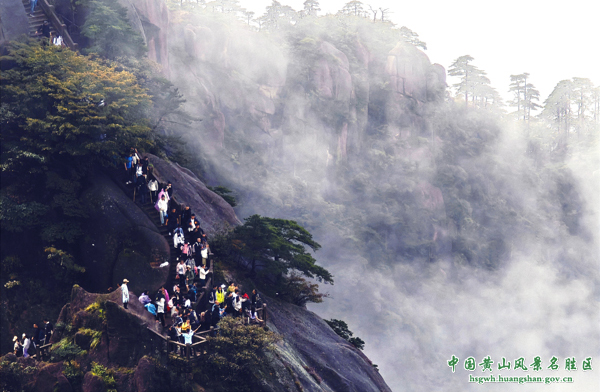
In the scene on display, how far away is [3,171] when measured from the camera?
26750 millimetres

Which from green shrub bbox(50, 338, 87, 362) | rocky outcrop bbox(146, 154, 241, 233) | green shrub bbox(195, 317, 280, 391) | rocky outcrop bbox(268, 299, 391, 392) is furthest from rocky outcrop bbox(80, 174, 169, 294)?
rocky outcrop bbox(268, 299, 391, 392)

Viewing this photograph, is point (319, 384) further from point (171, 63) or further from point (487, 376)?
point (487, 376)

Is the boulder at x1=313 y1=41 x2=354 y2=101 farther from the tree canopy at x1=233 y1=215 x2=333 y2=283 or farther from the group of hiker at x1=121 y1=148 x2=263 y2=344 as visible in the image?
the group of hiker at x1=121 y1=148 x2=263 y2=344

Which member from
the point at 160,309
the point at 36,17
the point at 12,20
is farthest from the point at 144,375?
the point at 36,17

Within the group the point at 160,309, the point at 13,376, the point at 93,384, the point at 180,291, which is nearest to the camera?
the point at 93,384

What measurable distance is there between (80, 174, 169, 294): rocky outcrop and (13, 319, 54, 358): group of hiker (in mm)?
3356

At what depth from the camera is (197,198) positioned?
33.4m

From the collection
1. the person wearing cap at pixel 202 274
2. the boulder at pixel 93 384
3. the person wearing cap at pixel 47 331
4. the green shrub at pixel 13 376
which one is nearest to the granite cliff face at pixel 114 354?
the boulder at pixel 93 384

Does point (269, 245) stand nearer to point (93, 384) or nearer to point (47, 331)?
point (47, 331)

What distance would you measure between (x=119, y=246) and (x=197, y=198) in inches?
313

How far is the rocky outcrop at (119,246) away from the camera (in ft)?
83.1

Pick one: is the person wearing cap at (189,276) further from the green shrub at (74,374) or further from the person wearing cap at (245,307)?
the green shrub at (74,374)

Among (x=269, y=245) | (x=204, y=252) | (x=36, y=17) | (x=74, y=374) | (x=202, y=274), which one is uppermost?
(x=36, y=17)

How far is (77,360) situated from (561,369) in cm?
6875
